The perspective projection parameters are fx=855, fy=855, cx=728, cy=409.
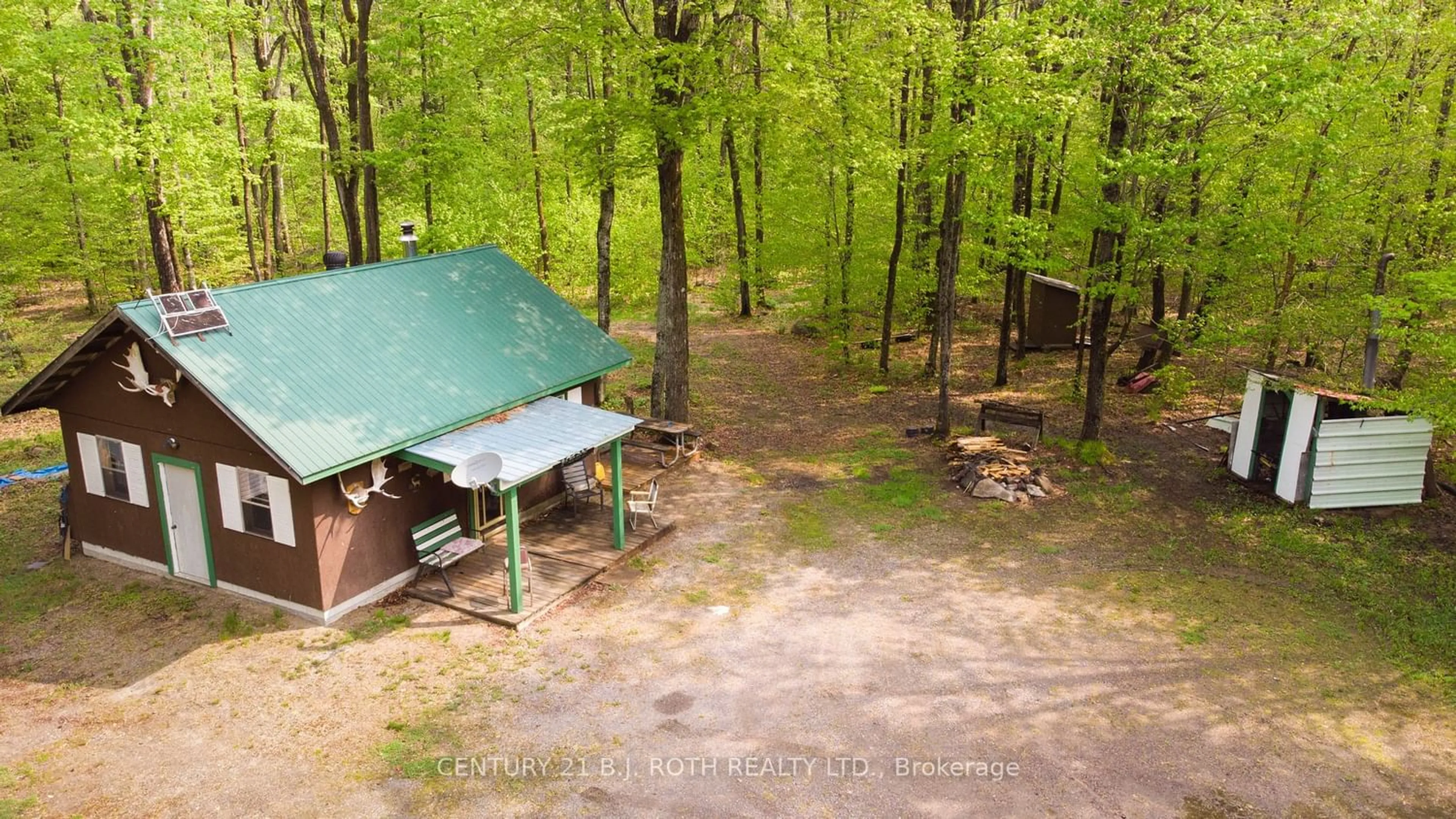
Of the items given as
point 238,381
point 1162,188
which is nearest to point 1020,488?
point 1162,188

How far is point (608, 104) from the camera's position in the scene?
58.5 feet

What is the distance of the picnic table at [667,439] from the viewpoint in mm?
19203

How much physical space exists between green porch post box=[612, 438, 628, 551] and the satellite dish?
2526mm

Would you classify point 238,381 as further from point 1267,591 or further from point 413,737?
point 1267,591

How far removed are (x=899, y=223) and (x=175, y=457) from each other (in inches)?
711

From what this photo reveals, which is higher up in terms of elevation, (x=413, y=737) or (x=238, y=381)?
(x=238, y=381)

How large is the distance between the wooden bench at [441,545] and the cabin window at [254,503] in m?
2.03

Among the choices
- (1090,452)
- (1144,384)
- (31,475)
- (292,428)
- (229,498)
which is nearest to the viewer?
(292,428)

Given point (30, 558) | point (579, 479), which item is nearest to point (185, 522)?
point (30, 558)

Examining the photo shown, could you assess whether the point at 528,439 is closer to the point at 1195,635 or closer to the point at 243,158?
the point at 1195,635

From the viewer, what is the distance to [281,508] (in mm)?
12250

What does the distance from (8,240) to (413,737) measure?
1019 inches

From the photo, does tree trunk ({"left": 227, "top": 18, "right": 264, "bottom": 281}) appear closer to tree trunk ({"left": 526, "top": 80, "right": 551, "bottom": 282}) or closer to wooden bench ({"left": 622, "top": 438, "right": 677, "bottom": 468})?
tree trunk ({"left": 526, "top": 80, "right": 551, "bottom": 282})

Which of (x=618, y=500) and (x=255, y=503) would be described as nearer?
(x=255, y=503)
